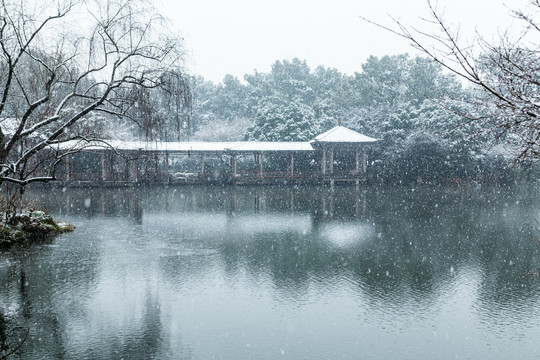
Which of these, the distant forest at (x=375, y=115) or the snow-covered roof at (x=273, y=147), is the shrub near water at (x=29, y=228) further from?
the snow-covered roof at (x=273, y=147)

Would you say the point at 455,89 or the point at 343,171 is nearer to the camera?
the point at 343,171

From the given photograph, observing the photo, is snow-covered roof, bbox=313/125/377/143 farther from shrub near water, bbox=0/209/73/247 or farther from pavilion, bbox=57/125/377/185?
shrub near water, bbox=0/209/73/247

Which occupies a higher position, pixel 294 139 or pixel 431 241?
pixel 294 139

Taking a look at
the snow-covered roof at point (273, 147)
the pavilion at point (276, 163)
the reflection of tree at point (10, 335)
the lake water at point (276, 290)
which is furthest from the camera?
the snow-covered roof at point (273, 147)

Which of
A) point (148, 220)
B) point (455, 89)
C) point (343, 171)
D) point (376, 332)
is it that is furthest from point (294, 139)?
point (376, 332)

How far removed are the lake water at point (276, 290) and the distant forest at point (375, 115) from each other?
8369mm

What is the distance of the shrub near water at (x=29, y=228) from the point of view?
474 inches

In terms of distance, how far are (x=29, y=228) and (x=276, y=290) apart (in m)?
8.27

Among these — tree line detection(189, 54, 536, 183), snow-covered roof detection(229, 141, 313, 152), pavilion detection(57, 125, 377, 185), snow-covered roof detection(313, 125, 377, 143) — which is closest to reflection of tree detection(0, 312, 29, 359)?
tree line detection(189, 54, 536, 183)

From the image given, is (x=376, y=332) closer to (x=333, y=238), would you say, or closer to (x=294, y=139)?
(x=333, y=238)

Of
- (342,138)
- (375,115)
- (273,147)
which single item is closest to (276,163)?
(273,147)

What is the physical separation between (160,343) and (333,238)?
25.0 feet

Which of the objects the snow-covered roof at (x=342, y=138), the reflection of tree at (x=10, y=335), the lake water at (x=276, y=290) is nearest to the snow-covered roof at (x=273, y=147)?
the snow-covered roof at (x=342, y=138)

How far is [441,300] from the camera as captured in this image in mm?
7738
